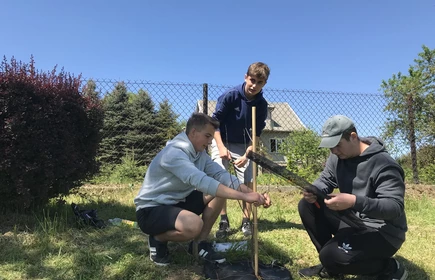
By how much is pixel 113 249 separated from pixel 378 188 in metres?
2.19

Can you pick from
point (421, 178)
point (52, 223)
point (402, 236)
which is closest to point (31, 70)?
point (52, 223)

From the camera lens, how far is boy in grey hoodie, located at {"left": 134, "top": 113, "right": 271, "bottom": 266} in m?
2.47

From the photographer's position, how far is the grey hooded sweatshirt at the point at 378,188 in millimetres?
2062

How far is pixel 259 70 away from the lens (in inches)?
130

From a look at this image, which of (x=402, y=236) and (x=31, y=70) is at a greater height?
(x=31, y=70)

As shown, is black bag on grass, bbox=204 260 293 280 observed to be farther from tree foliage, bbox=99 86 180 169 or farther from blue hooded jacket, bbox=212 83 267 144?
tree foliage, bbox=99 86 180 169

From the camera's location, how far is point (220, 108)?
11.7 feet

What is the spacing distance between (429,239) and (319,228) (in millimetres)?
1808

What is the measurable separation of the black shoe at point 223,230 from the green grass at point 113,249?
0.09 meters

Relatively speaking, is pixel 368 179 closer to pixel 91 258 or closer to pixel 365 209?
pixel 365 209

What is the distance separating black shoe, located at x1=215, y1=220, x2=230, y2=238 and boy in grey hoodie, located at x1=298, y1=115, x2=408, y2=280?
1.25 m

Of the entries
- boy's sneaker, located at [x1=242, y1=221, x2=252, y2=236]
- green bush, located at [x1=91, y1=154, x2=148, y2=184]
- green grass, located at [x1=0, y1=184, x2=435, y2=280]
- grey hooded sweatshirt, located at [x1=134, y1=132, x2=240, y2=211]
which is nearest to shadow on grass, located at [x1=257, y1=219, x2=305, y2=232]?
green grass, located at [x1=0, y1=184, x2=435, y2=280]

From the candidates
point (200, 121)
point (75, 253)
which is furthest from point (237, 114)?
point (75, 253)

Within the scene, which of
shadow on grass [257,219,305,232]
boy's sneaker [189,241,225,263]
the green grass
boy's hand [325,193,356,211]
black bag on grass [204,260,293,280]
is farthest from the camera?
shadow on grass [257,219,305,232]
